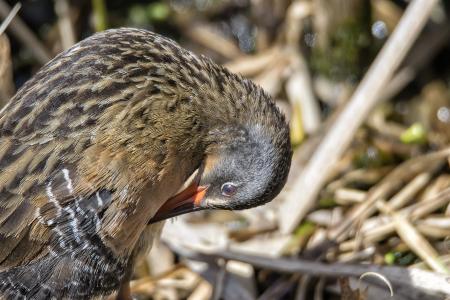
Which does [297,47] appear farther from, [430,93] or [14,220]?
[14,220]

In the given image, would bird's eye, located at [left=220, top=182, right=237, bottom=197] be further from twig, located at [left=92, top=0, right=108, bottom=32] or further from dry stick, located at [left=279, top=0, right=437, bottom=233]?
twig, located at [left=92, top=0, right=108, bottom=32]

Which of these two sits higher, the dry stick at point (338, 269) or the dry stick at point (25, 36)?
the dry stick at point (25, 36)

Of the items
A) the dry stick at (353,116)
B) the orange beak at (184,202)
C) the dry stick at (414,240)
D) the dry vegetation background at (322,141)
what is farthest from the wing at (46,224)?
the dry stick at (414,240)

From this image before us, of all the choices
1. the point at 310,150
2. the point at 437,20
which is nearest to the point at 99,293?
the point at 310,150

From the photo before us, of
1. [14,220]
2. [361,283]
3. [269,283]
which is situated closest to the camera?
[14,220]

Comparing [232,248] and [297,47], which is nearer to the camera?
[232,248]

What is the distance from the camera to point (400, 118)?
5.43 m

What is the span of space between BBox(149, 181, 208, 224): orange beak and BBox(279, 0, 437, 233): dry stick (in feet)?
2.89

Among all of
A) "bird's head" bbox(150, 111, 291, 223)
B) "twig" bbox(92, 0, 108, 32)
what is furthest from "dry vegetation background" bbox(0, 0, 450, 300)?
"bird's head" bbox(150, 111, 291, 223)

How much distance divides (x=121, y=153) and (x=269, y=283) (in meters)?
1.28

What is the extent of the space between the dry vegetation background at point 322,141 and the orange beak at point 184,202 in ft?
2.04

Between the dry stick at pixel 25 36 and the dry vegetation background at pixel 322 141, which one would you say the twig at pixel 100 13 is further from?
the dry stick at pixel 25 36

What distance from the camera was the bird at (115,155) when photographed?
362 centimetres

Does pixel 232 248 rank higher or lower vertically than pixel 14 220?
lower
